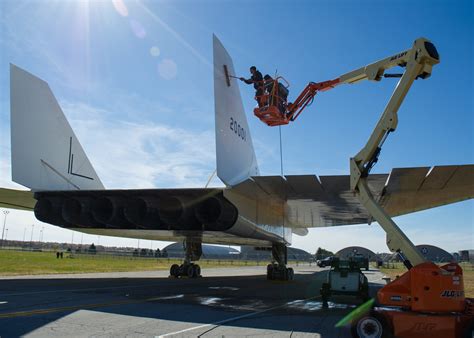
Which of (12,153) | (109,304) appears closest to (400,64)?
(109,304)

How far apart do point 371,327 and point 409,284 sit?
89cm

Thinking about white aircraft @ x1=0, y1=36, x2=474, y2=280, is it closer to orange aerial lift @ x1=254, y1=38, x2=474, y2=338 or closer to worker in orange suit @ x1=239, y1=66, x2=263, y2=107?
worker in orange suit @ x1=239, y1=66, x2=263, y2=107

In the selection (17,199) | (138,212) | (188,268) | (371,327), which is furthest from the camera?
(188,268)

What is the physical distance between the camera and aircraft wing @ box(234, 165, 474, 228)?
432 inches

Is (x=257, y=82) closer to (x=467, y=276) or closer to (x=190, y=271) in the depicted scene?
(x=190, y=271)

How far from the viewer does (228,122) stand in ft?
40.4

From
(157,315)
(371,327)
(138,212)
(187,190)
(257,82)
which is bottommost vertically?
(157,315)

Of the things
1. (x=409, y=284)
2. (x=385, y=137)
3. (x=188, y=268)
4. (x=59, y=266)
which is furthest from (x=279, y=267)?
(x=409, y=284)

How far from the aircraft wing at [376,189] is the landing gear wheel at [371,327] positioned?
353 cm

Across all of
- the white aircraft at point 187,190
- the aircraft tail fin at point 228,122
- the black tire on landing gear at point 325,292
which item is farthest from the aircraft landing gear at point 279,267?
the black tire on landing gear at point 325,292

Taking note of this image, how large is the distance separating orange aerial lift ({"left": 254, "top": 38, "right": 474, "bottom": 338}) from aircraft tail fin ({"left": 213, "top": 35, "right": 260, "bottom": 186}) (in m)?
4.24

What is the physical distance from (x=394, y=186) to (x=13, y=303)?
10.3m

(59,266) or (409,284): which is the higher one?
(409,284)

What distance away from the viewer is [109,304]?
968 cm
